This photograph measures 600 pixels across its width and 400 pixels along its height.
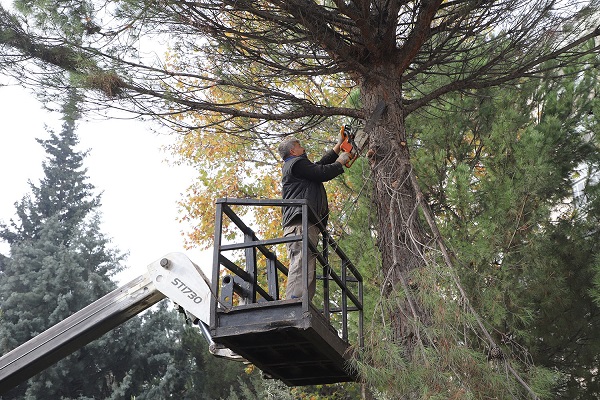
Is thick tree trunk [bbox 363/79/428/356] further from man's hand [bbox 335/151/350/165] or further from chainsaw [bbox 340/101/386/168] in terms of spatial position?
man's hand [bbox 335/151/350/165]

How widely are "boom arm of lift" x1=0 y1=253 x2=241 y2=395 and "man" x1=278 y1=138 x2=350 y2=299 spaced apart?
1414mm

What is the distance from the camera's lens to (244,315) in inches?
204

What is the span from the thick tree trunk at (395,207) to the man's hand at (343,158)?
34 cm

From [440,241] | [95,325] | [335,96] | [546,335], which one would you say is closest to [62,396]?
[335,96]

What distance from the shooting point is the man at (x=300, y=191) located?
5914 mm

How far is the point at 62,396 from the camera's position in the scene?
16.7 meters

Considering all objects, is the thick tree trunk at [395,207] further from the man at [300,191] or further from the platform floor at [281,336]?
the platform floor at [281,336]

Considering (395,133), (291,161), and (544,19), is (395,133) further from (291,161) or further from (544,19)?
(544,19)

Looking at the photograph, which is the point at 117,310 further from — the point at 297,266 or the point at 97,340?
the point at 97,340

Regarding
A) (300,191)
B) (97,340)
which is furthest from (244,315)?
(97,340)

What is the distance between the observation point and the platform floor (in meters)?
5.03

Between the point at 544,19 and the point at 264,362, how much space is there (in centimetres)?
445

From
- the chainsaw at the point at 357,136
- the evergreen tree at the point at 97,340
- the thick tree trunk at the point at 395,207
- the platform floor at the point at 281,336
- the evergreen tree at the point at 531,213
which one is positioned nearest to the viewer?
the platform floor at the point at 281,336

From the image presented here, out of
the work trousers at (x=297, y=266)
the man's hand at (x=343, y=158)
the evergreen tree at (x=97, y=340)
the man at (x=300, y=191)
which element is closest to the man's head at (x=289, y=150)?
the man at (x=300, y=191)
